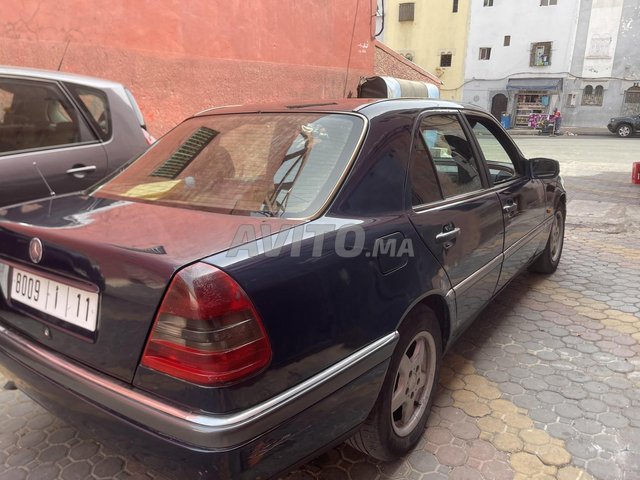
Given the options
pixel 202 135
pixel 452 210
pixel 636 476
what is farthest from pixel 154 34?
pixel 636 476

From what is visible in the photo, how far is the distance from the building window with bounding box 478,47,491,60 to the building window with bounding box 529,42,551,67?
2.93 m

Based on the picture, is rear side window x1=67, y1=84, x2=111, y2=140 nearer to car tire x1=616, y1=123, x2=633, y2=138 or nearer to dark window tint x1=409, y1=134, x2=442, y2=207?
dark window tint x1=409, y1=134, x2=442, y2=207

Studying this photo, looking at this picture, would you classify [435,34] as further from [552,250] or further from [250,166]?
[250,166]

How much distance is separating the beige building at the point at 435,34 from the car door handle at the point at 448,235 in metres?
34.8

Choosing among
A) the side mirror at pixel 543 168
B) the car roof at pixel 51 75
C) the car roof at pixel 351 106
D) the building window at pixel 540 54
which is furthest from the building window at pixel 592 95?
the car roof at pixel 51 75

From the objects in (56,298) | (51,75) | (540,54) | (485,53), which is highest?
(485,53)

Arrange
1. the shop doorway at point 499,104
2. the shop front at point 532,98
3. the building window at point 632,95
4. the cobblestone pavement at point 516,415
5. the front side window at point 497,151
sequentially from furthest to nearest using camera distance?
the shop doorway at point 499,104, the shop front at point 532,98, the building window at point 632,95, the front side window at point 497,151, the cobblestone pavement at point 516,415

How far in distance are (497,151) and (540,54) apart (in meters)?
34.6

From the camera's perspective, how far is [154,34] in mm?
7094

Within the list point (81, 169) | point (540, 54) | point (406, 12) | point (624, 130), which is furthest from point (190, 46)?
point (406, 12)

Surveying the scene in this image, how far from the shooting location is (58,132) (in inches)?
139

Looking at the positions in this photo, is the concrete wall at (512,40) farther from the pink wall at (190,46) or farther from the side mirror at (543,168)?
the side mirror at (543,168)

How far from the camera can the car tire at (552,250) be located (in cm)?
416

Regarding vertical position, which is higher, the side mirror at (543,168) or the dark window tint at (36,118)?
the dark window tint at (36,118)
